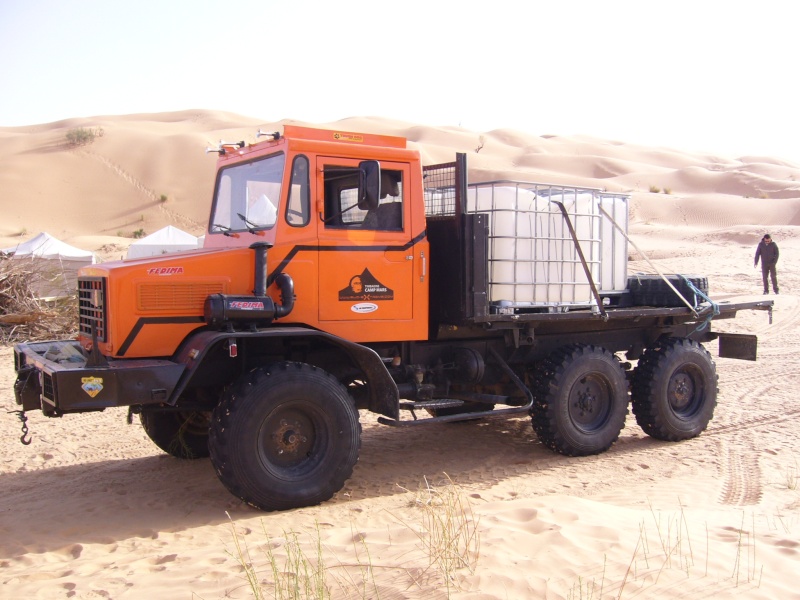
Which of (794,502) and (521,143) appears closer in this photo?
(794,502)

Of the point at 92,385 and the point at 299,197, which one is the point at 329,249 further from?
the point at 92,385

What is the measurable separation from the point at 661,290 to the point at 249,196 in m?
4.70

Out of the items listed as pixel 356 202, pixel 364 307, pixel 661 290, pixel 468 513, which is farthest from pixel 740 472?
pixel 356 202

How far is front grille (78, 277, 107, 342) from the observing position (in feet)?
19.2

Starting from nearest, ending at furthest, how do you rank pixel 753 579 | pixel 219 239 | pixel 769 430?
pixel 753 579 → pixel 219 239 → pixel 769 430

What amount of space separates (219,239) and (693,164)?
261ft

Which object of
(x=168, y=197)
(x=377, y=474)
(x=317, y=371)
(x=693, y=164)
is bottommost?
(x=377, y=474)

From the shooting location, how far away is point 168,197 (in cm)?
4994

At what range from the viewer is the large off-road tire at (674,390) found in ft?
26.7

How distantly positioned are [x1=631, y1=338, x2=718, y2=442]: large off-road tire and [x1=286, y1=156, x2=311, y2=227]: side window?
4117mm

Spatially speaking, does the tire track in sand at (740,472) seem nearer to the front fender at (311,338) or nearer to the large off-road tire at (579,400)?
the large off-road tire at (579,400)

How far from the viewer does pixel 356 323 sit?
6551 mm

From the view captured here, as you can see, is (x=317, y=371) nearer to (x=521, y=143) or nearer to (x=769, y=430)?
(x=769, y=430)


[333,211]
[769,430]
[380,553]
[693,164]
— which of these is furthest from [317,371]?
[693,164]
